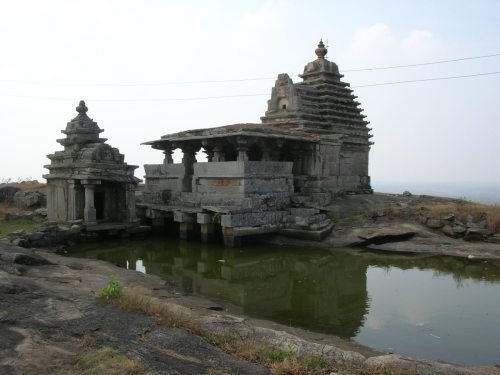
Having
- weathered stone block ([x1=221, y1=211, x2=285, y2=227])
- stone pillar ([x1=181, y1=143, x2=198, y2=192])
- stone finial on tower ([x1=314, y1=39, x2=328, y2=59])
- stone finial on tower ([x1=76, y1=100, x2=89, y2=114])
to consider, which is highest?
stone finial on tower ([x1=314, y1=39, x2=328, y2=59])

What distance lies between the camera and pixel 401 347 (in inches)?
288

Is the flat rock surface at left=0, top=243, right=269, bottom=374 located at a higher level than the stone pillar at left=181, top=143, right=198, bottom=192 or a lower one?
lower

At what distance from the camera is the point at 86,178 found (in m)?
16.4

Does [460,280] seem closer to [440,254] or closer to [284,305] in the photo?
[440,254]

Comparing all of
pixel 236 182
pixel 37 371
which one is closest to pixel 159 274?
pixel 236 182

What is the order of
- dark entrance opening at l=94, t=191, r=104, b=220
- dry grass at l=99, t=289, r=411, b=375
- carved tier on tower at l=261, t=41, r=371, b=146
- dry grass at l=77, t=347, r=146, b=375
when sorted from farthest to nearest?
carved tier on tower at l=261, t=41, r=371, b=146 < dark entrance opening at l=94, t=191, r=104, b=220 < dry grass at l=99, t=289, r=411, b=375 < dry grass at l=77, t=347, r=146, b=375

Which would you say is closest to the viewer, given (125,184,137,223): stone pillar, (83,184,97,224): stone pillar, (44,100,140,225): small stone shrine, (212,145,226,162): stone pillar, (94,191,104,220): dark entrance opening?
(83,184,97,224): stone pillar

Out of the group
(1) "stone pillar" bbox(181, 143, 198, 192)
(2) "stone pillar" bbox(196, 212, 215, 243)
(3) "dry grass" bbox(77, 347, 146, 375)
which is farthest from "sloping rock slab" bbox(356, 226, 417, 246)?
(3) "dry grass" bbox(77, 347, 146, 375)

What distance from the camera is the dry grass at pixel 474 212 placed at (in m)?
15.3

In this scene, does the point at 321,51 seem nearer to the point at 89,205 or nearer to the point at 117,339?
the point at 89,205

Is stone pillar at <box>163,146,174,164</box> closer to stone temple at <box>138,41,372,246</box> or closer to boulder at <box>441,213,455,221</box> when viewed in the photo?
stone temple at <box>138,41,372,246</box>

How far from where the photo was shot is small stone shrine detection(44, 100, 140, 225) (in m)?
16.7

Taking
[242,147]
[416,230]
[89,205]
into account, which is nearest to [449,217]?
[416,230]

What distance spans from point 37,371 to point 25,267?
18.2 feet
